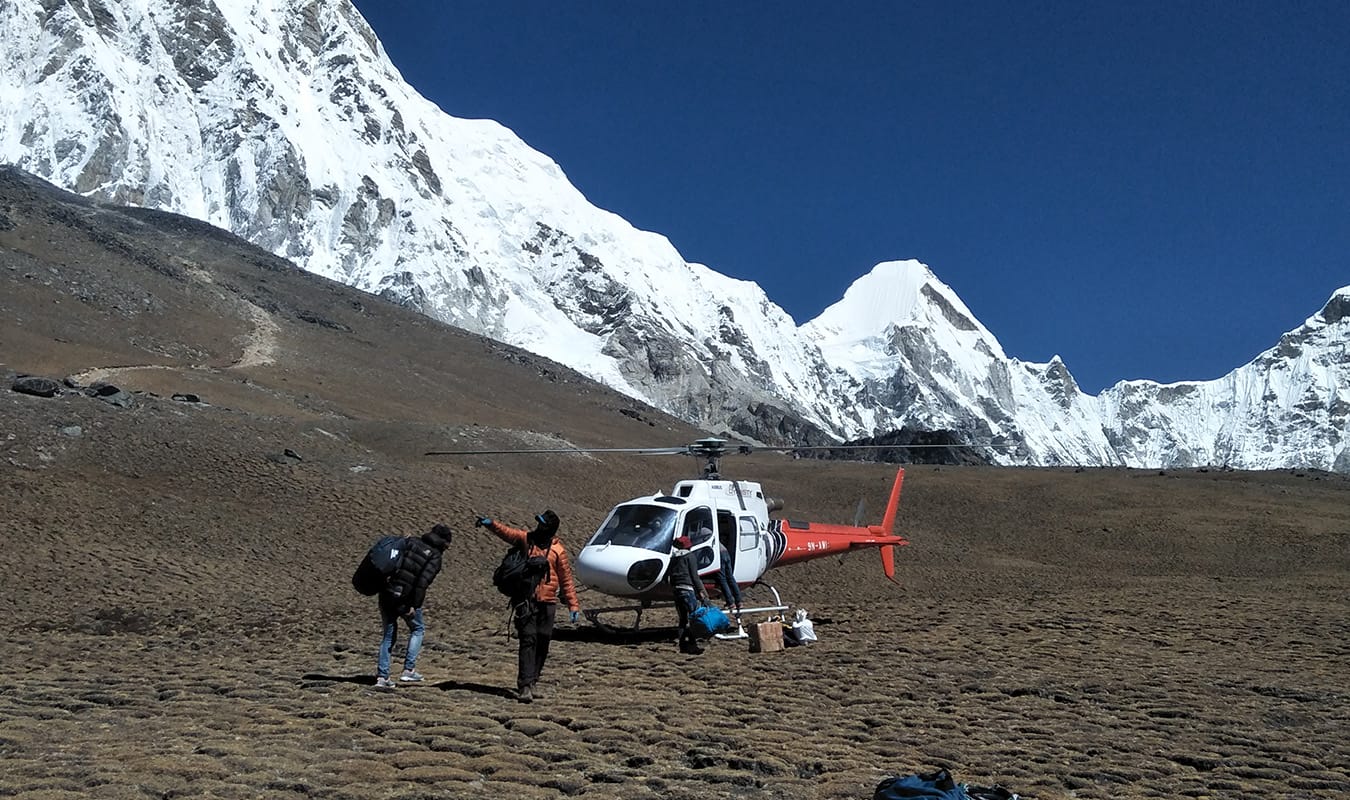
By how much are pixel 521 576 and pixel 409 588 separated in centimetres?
121

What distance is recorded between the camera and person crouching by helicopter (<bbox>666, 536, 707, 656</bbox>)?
1341cm

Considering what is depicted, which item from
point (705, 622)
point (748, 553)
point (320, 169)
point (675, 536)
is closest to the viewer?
point (705, 622)

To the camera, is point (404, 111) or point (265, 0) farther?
point (404, 111)

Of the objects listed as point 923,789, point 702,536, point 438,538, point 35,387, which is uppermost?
point 35,387

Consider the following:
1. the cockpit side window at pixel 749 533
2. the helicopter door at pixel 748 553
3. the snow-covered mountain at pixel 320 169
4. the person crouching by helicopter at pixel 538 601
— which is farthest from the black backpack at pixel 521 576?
the snow-covered mountain at pixel 320 169

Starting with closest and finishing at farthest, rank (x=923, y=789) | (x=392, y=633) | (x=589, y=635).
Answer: (x=923, y=789)
(x=392, y=633)
(x=589, y=635)

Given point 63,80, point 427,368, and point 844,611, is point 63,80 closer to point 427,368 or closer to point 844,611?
point 427,368

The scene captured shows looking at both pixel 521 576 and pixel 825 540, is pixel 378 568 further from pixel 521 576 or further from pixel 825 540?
pixel 825 540

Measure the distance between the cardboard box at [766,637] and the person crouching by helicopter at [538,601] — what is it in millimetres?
3818

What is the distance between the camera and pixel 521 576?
9953 mm

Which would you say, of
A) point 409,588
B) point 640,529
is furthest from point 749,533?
point 409,588

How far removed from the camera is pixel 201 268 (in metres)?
85.4

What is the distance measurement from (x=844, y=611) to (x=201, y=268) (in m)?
79.3

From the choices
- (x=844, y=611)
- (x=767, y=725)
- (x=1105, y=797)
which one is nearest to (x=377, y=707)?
(x=767, y=725)
